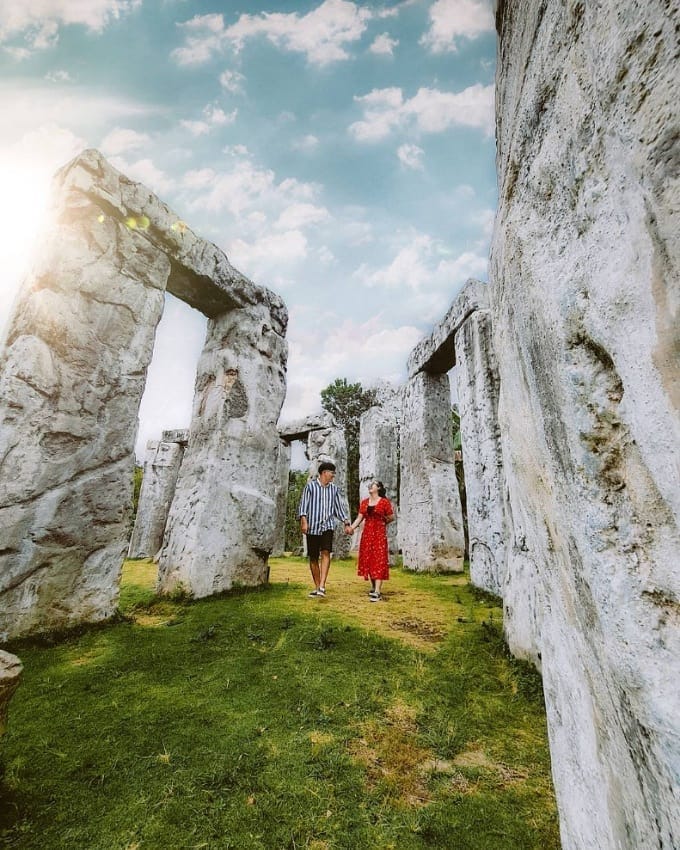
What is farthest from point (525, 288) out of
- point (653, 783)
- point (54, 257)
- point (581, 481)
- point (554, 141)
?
point (54, 257)

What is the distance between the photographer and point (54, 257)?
311 centimetres

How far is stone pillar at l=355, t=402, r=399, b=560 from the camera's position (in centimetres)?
887

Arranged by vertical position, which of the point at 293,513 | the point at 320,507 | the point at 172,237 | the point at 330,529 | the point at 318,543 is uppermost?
the point at 172,237

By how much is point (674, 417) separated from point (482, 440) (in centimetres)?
400

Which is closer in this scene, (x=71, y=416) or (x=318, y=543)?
(x=71, y=416)

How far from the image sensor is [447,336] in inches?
218

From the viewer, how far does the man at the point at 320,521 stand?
4.30m

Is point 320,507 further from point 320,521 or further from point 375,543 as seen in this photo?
point 375,543

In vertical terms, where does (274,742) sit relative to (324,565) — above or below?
below

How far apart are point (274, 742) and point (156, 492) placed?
26.7 feet

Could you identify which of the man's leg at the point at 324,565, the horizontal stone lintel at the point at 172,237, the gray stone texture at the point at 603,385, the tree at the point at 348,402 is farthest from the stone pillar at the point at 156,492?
the gray stone texture at the point at 603,385

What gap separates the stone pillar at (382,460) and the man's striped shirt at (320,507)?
4187mm

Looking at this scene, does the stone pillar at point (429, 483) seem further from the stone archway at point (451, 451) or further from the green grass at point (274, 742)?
the green grass at point (274, 742)

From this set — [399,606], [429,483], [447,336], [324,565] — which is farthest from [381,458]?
[399,606]
